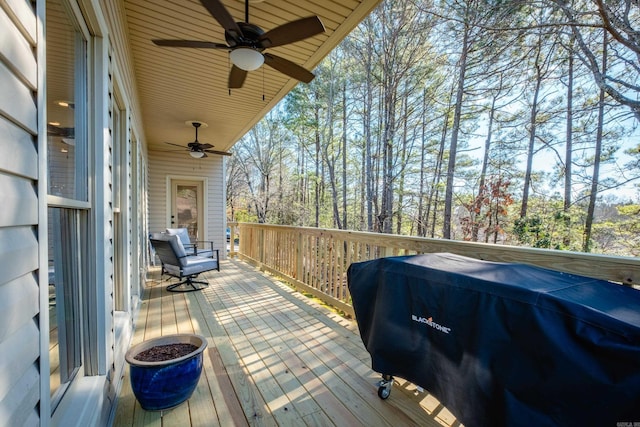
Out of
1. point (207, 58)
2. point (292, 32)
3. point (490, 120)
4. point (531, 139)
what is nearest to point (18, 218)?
point (292, 32)

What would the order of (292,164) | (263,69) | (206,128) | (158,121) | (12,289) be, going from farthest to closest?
1. (292,164)
2. (206,128)
3. (158,121)
4. (263,69)
5. (12,289)

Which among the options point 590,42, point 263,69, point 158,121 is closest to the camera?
point 263,69

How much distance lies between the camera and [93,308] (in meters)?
1.52

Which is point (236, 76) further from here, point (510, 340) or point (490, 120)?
point (490, 120)

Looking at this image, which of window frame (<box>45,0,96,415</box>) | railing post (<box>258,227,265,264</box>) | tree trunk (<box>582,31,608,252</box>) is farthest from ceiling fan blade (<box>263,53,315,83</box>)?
tree trunk (<box>582,31,608,252</box>)

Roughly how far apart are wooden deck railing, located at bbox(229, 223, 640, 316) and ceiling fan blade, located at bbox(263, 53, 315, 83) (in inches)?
64.1

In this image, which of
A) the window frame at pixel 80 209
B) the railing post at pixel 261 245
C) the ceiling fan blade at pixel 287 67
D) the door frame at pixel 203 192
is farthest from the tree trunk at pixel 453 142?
the window frame at pixel 80 209

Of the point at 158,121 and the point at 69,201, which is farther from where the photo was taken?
the point at 158,121

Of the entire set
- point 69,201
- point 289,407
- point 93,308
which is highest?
point 69,201

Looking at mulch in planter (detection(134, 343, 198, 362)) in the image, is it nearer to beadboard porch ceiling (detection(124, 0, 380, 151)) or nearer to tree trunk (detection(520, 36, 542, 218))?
beadboard porch ceiling (detection(124, 0, 380, 151))

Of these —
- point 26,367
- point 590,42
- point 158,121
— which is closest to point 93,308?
point 26,367

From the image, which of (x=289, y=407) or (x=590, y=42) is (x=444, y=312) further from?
(x=590, y=42)

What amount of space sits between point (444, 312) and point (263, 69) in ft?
9.80

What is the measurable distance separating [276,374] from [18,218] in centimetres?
193
